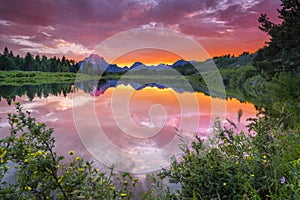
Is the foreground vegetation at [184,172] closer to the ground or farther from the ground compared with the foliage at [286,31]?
closer to the ground

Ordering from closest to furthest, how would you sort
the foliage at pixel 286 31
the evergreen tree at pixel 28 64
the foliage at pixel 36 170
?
the foliage at pixel 36 170
the foliage at pixel 286 31
the evergreen tree at pixel 28 64

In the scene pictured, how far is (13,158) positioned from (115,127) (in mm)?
6125

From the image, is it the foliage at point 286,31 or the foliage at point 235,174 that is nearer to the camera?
the foliage at point 235,174

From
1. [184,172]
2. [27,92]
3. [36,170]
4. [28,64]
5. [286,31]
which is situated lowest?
[27,92]

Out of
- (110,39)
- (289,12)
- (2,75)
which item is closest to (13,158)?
(110,39)

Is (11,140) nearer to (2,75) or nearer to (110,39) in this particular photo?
(110,39)

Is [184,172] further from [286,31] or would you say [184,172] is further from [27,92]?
[27,92]

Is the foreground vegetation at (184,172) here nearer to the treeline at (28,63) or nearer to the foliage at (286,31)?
the foliage at (286,31)

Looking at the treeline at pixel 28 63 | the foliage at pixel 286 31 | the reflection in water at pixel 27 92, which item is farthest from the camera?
the treeline at pixel 28 63

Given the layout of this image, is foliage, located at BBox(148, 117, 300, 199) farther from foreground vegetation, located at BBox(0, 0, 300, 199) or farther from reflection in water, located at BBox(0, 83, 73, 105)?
reflection in water, located at BBox(0, 83, 73, 105)

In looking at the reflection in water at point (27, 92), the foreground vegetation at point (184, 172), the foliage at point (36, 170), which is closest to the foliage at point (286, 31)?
the foreground vegetation at point (184, 172)

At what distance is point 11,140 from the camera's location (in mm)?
2234

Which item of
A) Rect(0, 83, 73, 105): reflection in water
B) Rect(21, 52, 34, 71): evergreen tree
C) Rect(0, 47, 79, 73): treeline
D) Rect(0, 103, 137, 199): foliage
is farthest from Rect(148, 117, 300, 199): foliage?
Rect(21, 52, 34, 71): evergreen tree

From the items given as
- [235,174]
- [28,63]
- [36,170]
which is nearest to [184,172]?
[235,174]
